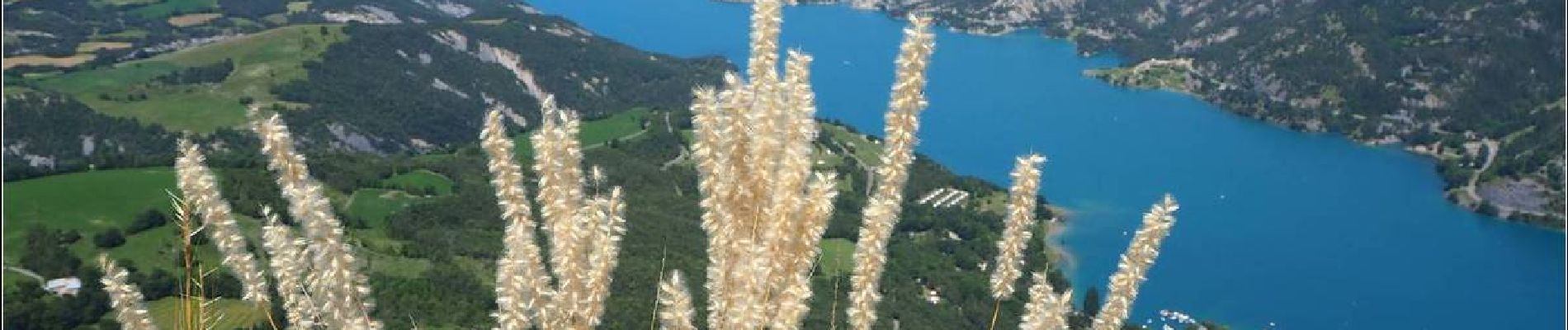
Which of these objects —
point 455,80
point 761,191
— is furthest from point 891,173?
point 455,80

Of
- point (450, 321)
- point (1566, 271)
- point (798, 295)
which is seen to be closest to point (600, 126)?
point (450, 321)

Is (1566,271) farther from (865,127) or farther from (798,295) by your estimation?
(798,295)

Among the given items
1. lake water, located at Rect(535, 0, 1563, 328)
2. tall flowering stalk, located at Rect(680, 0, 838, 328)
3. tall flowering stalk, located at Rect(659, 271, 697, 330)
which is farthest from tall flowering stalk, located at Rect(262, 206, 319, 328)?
lake water, located at Rect(535, 0, 1563, 328)

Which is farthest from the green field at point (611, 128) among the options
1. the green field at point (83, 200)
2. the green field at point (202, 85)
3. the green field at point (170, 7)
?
the green field at point (170, 7)

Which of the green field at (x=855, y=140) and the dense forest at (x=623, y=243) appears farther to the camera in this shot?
the green field at (x=855, y=140)

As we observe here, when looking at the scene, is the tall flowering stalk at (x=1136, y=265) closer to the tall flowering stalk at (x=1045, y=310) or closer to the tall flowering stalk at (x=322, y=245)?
the tall flowering stalk at (x=1045, y=310)

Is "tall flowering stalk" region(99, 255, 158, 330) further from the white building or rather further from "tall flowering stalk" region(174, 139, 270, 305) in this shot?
A: the white building

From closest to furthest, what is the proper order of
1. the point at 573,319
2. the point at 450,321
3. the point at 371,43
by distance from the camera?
the point at 573,319
the point at 450,321
the point at 371,43

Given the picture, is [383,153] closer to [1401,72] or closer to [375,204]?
[375,204]
